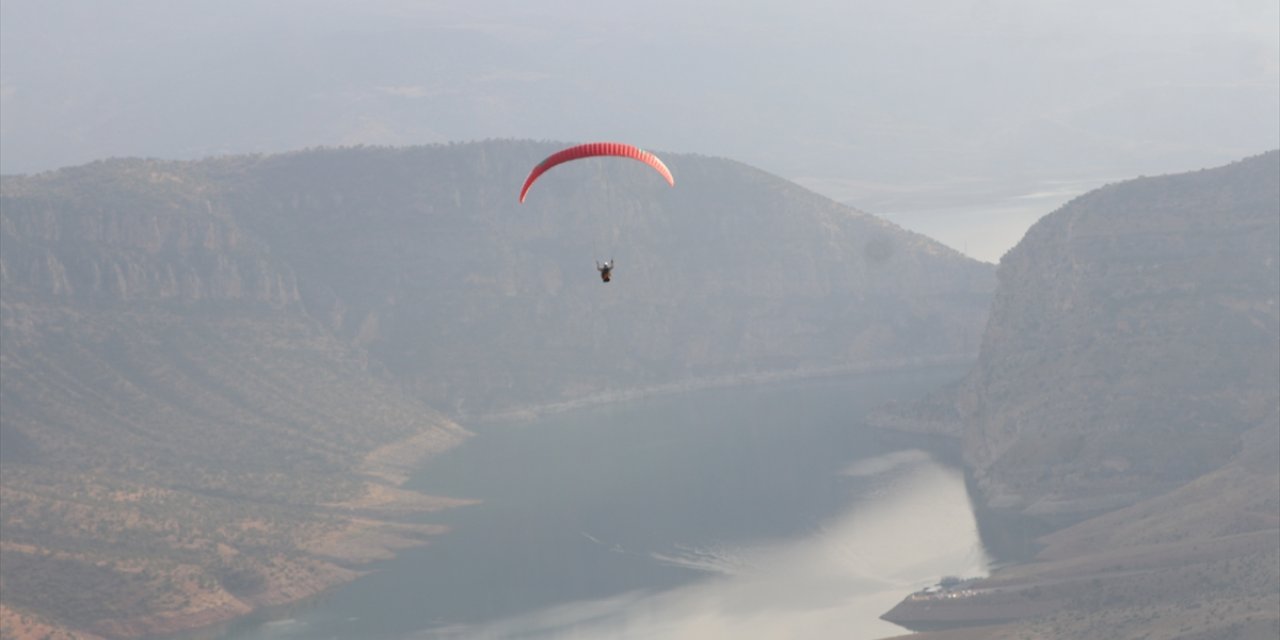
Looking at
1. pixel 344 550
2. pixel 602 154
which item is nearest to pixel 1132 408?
pixel 344 550

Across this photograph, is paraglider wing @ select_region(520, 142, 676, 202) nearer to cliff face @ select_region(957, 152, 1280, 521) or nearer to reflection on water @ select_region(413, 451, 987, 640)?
reflection on water @ select_region(413, 451, 987, 640)

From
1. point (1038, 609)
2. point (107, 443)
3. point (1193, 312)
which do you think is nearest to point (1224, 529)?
point (1038, 609)

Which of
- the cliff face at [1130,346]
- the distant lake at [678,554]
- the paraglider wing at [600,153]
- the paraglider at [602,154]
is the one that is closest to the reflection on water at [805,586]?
the distant lake at [678,554]

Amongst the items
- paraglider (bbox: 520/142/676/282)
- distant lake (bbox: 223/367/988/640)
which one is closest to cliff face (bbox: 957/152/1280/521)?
distant lake (bbox: 223/367/988/640)

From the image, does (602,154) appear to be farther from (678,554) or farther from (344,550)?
(344,550)

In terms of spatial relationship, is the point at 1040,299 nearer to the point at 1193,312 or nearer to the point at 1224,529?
the point at 1193,312

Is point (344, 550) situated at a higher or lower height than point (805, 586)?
higher
